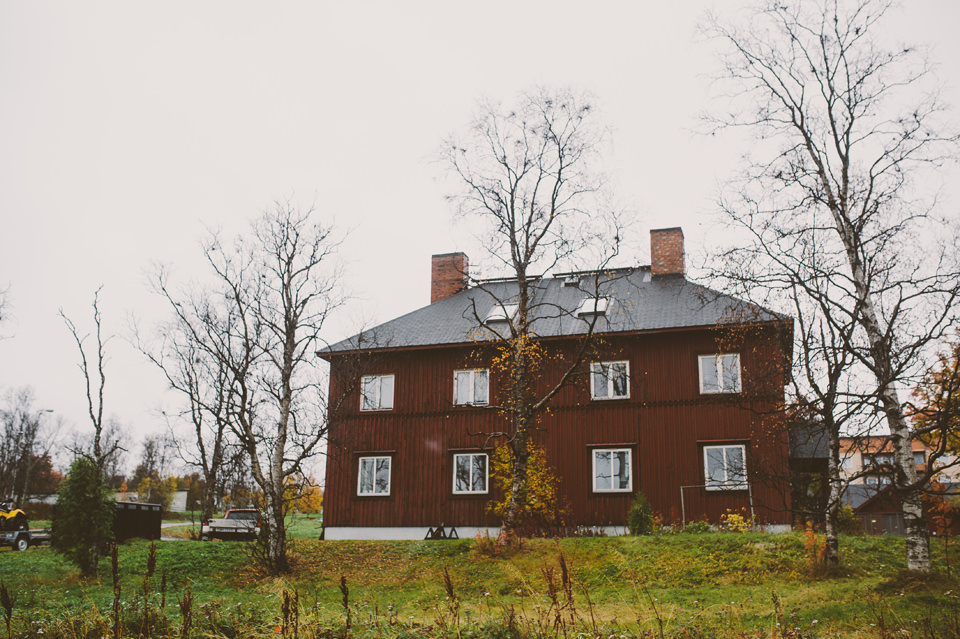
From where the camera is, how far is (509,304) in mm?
27766

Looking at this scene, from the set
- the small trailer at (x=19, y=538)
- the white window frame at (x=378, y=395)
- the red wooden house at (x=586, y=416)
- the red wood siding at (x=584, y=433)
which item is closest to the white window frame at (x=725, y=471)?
the red wooden house at (x=586, y=416)

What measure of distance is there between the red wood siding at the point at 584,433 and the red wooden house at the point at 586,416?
4 cm

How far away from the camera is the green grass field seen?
308 inches

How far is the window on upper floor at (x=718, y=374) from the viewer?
22.6 metres

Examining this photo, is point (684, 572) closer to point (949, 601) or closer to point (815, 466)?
point (949, 601)

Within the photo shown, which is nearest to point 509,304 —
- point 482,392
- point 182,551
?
point 482,392

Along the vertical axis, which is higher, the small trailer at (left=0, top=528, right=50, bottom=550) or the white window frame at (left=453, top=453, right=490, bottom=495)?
the white window frame at (left=453, top=453, right=490, bottom=495)

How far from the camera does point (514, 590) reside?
14.1m

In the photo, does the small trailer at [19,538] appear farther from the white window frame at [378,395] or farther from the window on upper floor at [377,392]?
the window on upper floor at [377,392]

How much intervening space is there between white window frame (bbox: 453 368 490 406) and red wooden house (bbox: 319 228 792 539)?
0.05 metres

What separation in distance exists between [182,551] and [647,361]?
14.6m

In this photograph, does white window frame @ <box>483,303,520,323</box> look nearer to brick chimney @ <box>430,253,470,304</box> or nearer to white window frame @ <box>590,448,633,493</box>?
brick chimney @ <box>430,253,470,304</box>

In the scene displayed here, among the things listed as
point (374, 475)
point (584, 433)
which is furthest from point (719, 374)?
point (374, 475)

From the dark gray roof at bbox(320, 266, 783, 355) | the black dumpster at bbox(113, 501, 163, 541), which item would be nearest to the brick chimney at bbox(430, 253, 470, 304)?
the dark gray roof at bbox(320, 266, 783, 355)
